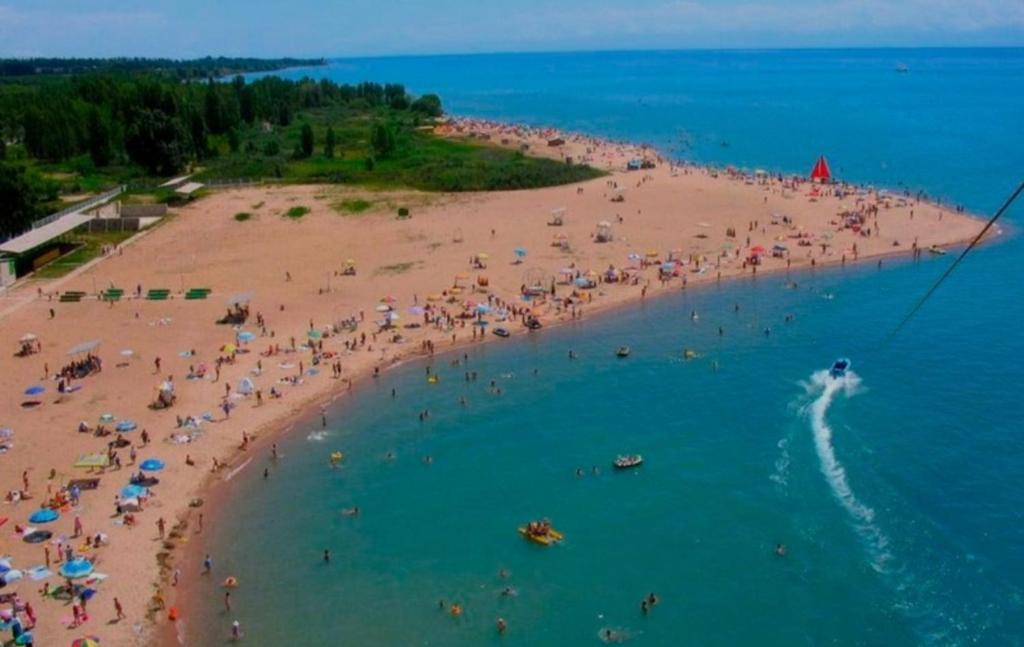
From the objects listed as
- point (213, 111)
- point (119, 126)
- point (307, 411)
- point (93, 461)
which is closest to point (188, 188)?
point (119, 126)

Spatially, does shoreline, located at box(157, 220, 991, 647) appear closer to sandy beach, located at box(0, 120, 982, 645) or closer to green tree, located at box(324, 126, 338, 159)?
sandy beach, located at box(0, 120, 982, 645)

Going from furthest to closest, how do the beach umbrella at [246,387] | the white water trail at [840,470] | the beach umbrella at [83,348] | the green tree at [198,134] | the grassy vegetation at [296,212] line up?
the green tree at [198,134] < the grassy vegetation at [296,212] < the beach umbrella at [83,348] < the beach umbrella at [246,387] < the white water trail at [840,470]

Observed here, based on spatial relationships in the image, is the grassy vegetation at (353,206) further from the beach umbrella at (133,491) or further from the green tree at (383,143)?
the beach umbrella at (133,491)

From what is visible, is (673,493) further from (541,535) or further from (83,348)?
(83,348)

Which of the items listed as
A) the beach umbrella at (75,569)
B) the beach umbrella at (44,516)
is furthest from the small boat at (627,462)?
the beach umbrella at (44,516)

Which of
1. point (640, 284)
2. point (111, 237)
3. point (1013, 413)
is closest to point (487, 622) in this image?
point (1013, 413)

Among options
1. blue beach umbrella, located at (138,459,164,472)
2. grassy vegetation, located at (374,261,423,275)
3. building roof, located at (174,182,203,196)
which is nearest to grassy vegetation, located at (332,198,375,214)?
building roof, located at (174,182,203,196)
